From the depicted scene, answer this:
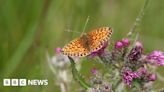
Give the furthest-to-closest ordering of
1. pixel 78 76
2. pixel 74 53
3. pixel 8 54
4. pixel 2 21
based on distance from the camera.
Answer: pixel 2 21 < pixel 8 54 < pixel 78 76 < pixel 74 53

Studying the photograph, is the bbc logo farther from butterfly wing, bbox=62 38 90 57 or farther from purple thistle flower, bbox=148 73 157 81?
purple thistle flower, bbox=148 73 157 81

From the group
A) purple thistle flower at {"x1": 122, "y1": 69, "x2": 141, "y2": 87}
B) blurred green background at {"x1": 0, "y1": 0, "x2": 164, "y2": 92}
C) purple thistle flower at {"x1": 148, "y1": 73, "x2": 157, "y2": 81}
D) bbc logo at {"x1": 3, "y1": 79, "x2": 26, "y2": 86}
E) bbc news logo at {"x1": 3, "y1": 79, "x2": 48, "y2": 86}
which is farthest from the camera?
blurred green background at {"x1": 0, "y1": 0, "x2": 164, "y2": 92}

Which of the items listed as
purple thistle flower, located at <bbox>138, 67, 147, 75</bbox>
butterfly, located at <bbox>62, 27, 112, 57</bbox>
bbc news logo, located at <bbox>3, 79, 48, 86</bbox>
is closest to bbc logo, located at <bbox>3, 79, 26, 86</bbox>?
bbc news logo, located at <bbox>3, 79, 48, 86</bbox>

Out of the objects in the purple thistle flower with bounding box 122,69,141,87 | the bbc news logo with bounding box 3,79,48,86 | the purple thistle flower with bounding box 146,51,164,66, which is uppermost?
the bbc news logo with bounding box 3,79,48,86

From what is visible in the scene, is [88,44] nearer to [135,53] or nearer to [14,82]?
[135,53]

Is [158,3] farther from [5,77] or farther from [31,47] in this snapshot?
[5,77]

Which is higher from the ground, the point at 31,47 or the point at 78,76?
the point at 31,47

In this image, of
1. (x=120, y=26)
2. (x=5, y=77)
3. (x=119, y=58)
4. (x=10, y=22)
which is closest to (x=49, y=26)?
(x=10, y=22)
